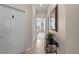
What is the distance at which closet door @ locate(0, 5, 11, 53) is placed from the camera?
129 inches

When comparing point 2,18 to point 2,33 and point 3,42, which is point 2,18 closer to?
point 2,33

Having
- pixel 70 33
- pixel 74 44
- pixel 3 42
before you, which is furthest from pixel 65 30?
pixel 3 42

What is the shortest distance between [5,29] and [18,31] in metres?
0.72

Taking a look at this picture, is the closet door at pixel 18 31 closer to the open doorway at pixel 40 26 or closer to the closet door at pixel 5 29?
the closet door at pixel 5 29

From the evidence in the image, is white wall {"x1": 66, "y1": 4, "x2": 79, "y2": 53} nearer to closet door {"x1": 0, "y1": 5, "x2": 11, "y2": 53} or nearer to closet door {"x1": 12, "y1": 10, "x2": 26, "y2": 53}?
closet door {"x1": 0, "y1": 5, "x2": 11, "y2": 53}

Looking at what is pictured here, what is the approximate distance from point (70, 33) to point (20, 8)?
2.69 metres

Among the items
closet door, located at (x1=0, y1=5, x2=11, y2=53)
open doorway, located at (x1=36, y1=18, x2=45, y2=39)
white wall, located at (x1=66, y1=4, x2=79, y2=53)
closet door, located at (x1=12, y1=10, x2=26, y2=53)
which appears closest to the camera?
white wall, located at (x1=66, y1=4, x2=79, y2=53)

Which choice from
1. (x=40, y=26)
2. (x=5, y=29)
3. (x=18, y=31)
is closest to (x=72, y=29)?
(x=5, y=29)

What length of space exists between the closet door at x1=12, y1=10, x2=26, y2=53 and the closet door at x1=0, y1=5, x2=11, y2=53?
10.4 inches

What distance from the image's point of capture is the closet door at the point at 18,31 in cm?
384

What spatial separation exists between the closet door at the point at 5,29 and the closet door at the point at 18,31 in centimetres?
26

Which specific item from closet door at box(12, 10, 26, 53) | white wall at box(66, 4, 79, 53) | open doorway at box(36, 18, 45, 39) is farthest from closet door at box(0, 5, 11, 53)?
open doorway at box(36, 18, 45, 39)

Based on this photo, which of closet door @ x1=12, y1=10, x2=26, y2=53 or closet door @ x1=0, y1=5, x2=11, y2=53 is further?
closet door @ x1=12, y1=10, x2=26, y2=53

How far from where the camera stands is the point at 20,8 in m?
4.21
